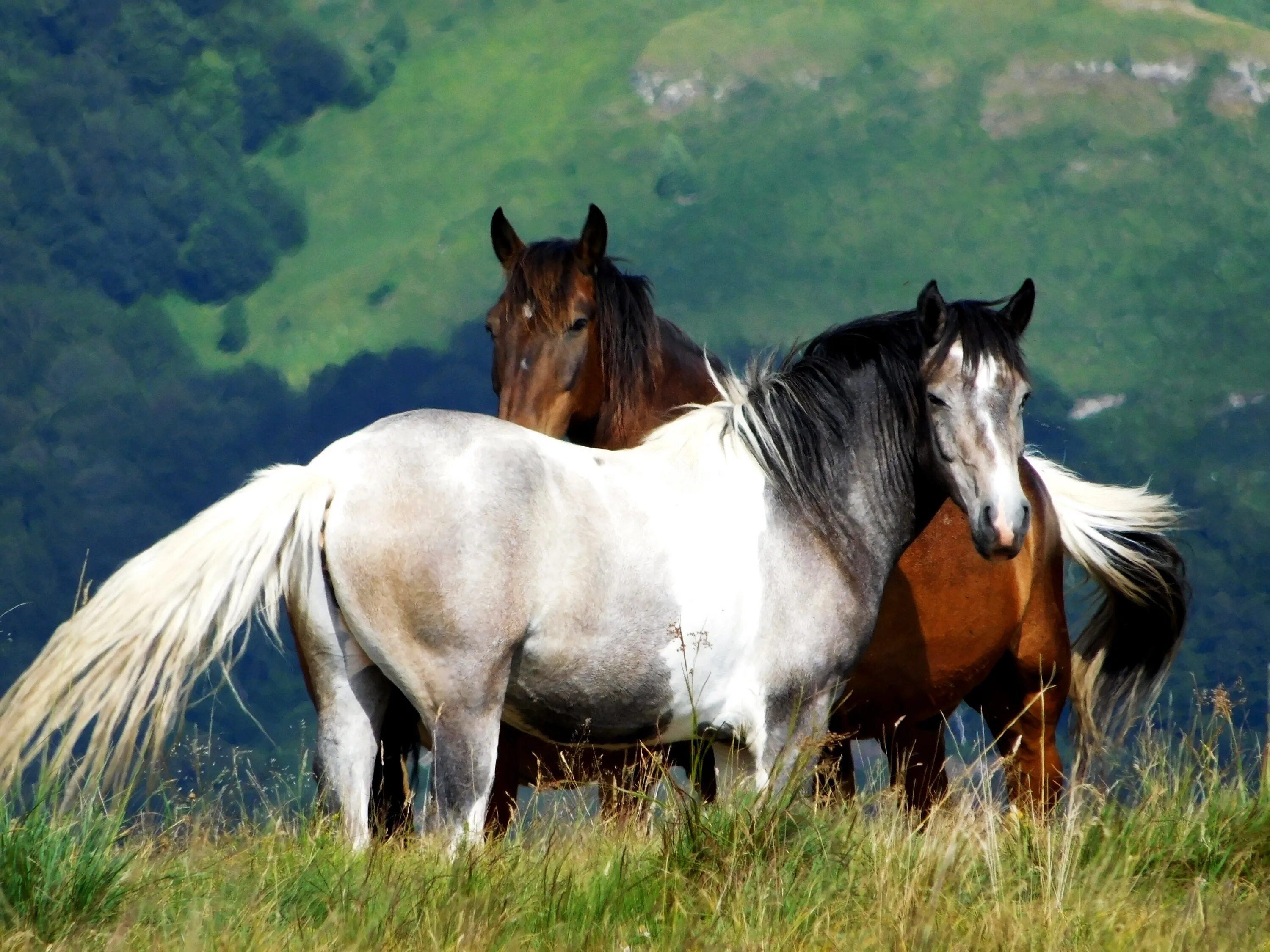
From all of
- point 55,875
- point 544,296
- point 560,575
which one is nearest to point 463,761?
point 560,575

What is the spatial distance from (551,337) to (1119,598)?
2.82m

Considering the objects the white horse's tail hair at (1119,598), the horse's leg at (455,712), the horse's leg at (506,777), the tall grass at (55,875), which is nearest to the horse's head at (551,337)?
the horse's leg at (506,777)

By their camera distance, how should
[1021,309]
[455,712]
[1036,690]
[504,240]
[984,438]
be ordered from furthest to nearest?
[1036,690], [504,240], [1021,309], [984,438], [455,712]

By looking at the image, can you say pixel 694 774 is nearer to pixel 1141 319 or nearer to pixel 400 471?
pixel 400 471

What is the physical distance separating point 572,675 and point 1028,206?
16.3 metres

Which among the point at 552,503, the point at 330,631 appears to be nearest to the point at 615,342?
the point at 552,503

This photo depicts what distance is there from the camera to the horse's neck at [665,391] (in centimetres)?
535

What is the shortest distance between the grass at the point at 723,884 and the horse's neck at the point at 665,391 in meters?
1.96

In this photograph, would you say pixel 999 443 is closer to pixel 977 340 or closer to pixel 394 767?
pixel 977 340

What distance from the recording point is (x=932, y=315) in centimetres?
435

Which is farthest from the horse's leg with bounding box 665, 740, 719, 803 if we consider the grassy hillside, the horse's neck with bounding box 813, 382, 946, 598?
the grassy hillside

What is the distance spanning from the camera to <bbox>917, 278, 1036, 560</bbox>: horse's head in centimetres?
411

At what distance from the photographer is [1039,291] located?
17.7m

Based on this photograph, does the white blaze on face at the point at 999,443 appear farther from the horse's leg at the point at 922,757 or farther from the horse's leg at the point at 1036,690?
the horse's leg at the point at 922,757
